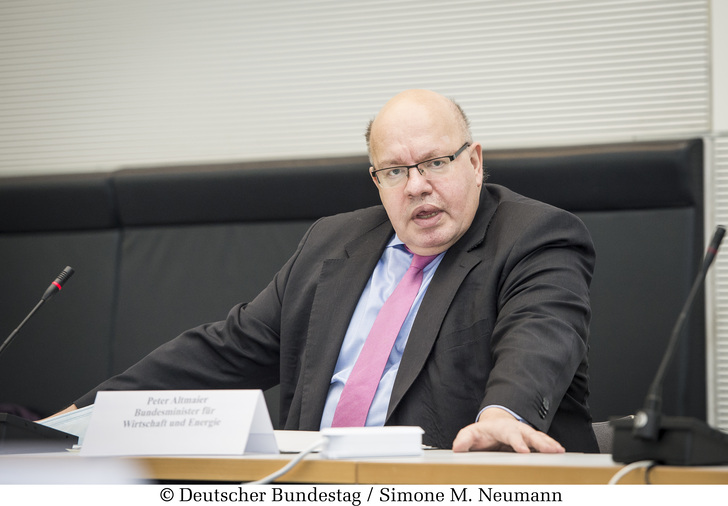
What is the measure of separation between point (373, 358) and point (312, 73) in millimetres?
1533

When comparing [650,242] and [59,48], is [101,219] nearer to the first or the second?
[59,48]

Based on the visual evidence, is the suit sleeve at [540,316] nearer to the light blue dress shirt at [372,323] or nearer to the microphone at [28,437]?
the light blue dress shirt at [372,323]

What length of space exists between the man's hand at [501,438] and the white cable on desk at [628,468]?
0.34m

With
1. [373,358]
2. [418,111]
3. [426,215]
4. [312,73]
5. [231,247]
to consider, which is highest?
[312,73]

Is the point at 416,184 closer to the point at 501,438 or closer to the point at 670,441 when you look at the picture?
the point at 501,438

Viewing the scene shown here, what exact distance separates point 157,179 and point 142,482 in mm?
2069

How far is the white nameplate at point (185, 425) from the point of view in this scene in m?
1.06

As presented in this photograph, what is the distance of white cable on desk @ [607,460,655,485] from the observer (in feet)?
2.58

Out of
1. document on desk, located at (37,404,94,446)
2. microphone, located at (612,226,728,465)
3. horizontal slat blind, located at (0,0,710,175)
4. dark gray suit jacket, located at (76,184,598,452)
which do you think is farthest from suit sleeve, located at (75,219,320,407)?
microphone, located at (612,226,728,465)

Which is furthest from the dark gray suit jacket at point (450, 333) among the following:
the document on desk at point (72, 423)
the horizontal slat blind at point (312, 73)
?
the horizontal slat blind at point (312, 73)

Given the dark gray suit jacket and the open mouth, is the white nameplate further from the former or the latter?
the open mouth

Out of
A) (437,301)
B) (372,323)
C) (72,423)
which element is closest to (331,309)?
(372,323)

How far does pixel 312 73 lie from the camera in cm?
303

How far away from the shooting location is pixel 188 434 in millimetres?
1074
